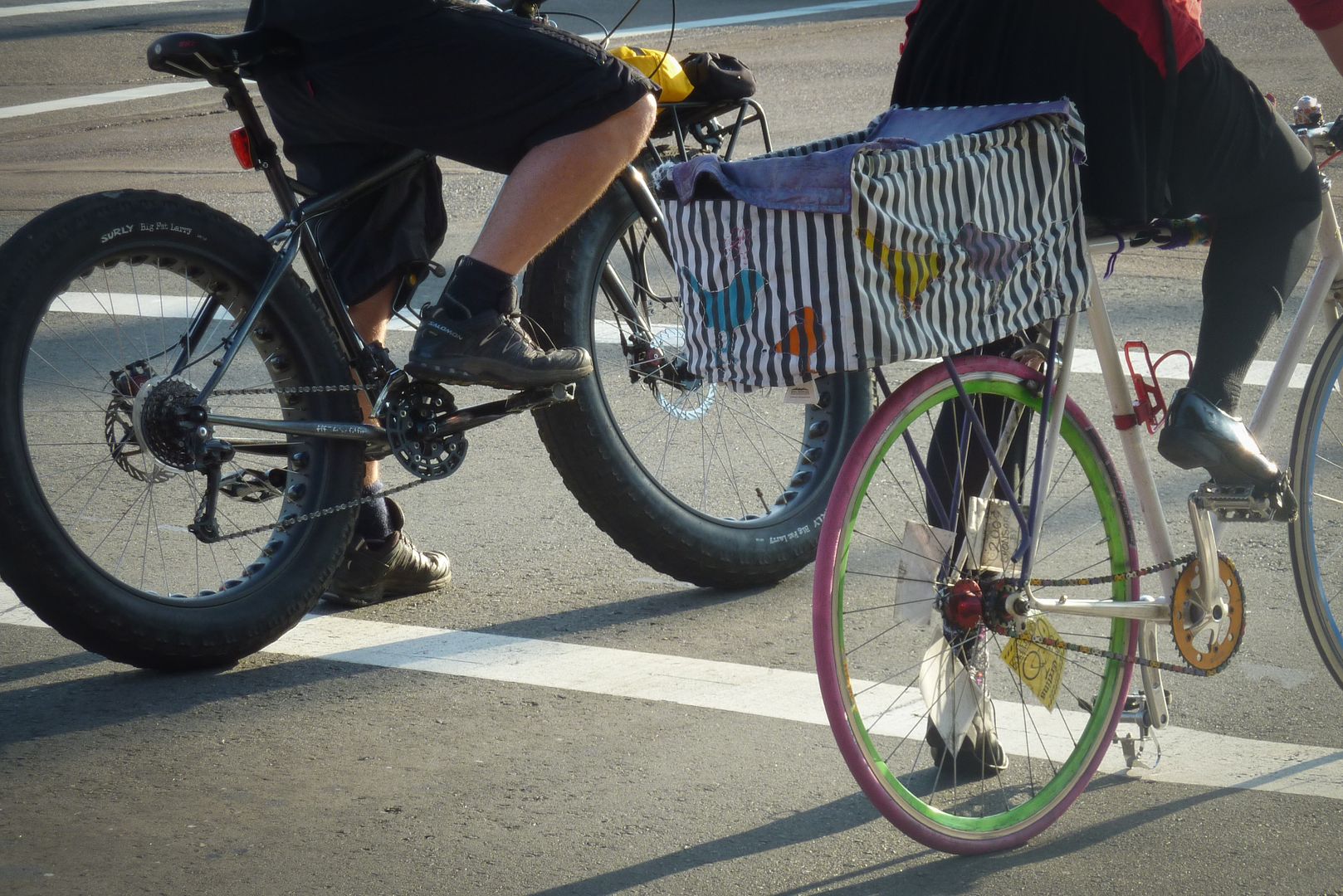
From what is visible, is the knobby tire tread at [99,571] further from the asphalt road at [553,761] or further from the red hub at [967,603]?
the red hub at [967,603]

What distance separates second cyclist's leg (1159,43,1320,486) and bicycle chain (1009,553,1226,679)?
0.66 ft

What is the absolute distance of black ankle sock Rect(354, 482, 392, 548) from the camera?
159 inches

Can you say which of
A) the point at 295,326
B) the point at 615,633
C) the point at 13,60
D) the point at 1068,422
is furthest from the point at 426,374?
the point at 13,60

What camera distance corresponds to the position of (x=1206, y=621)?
3047 millimetres

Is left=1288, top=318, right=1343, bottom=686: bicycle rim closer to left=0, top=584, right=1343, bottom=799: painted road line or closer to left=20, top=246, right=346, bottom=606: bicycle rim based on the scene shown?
left=0, top=584, right=1343, bottom=799: painted road line

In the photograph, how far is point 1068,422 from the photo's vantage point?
2.96 metres

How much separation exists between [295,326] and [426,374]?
320mm

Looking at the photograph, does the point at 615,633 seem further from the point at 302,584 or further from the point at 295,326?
the point at 295,326

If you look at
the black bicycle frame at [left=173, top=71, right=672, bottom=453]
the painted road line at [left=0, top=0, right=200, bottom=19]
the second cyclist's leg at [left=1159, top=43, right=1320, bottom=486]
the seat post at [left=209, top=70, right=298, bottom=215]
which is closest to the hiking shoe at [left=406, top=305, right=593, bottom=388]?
the black bicycle frame at [left=173, top=71, right=672, bottom=453]

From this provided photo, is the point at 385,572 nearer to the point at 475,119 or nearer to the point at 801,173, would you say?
the point at 475,119

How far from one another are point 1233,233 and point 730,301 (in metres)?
1.09

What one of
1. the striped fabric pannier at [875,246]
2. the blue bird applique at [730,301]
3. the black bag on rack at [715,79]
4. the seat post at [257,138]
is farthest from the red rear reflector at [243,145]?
the blue bird applique at [730,301]

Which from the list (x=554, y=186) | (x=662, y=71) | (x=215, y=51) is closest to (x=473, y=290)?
(x=554, y=186)

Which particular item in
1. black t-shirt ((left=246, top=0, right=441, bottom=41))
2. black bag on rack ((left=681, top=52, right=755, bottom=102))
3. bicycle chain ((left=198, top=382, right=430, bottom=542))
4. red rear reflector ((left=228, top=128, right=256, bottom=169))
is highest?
black t-shirt ((left=246, top=0, right=441, bottom=41))
